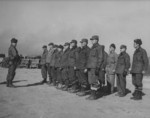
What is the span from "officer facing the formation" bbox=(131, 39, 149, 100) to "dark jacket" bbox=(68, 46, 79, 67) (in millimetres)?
2582

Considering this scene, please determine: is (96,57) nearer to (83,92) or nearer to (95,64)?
(95,64)

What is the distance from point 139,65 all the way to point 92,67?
5.78 ft

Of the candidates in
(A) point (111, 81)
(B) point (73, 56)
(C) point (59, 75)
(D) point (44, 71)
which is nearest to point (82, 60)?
(B) point (73, 56)

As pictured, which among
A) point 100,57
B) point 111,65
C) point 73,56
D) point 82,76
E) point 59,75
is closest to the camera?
point 100,57

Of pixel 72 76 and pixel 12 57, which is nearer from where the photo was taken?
pixel 72 76

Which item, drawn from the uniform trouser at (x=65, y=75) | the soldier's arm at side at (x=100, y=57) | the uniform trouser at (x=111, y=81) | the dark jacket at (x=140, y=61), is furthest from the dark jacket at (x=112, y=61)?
the uniform trouser at (x=65, y=75)

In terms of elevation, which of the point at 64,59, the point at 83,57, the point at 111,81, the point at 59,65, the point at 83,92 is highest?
the point at 83,57

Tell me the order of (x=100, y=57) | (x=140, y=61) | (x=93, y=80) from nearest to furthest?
(x=100, y=57) < (x=93, y=80) < (x=140, y=61)

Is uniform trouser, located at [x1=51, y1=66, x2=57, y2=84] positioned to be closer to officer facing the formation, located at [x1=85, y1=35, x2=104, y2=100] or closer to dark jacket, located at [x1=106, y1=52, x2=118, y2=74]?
dark jacket, located at [x1=106, y1=52, x2=118, y2=74]

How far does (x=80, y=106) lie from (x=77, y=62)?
278 cm

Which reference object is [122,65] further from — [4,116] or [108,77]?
[4,116]

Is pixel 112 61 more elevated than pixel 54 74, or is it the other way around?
pixel 112 61

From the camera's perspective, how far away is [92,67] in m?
7.24

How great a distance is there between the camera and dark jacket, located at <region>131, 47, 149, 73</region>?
7.20m
